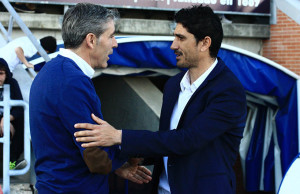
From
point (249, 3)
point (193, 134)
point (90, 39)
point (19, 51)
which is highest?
point (249, 3)

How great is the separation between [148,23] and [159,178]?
5.93 m

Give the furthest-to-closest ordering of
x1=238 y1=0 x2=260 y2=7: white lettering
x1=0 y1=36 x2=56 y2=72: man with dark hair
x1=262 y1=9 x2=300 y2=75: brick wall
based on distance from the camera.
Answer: x1=238 y1=0 x2=260 y2=7: white lettering
x1=262 y1=9 x2=300 y2=75: brick wall
x1=0 y1=36 x2=56 y2=72: man with dark hair

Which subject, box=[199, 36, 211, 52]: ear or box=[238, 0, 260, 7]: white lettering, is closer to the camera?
box=[199, 36, 211, 52]: ear

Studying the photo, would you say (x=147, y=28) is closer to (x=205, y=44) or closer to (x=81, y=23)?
(x=205, y=44)

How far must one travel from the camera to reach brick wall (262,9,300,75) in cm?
934

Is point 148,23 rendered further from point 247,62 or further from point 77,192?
point 77,192

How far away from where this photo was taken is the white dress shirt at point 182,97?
2.90 m

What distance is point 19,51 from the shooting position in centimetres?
599

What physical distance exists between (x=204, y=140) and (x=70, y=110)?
2.42ft

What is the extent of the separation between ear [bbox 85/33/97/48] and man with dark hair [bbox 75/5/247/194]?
0.40 metres

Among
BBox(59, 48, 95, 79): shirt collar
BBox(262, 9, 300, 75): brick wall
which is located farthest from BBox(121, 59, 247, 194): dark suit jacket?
BBox(262, 9, 300, 75): brick wall

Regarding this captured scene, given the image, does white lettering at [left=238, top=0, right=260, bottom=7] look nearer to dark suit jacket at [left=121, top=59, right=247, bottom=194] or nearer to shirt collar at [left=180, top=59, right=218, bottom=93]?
shirt collar at [left=180, top=59, right=218, bottom=93]

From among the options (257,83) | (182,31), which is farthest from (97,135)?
(257,83)

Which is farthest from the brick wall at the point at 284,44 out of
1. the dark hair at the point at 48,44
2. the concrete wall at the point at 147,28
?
the dark hair at the point at 48,44
